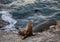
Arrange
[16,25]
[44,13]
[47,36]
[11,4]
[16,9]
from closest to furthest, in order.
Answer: [47,36] < [16,25] < [44,13] < [16,9] < [11,4]

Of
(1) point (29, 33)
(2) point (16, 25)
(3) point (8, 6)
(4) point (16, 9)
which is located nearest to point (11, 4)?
(3) point (8, 6)

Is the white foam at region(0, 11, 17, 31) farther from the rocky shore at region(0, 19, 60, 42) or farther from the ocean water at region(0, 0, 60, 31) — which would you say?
the rocky shore at region(0, 19, 60, 42)

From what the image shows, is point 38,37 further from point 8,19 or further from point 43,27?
point 8,19

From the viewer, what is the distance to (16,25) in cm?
972

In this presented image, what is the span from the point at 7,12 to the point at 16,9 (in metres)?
0.67

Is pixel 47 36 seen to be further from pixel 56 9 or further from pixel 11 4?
pixel 11 4

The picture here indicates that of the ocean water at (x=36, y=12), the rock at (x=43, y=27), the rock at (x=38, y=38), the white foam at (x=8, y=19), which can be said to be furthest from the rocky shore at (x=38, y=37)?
→ the ocean water at (x=36, y=12)

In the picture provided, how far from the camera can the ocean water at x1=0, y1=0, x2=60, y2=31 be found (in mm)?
10547

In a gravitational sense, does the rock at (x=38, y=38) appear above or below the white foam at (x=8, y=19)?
above

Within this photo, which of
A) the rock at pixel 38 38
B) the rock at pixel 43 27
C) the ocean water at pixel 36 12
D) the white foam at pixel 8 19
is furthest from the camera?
the ocean water at pixel 36 12

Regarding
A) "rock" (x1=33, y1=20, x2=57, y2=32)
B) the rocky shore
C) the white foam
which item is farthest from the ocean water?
the rocky shore

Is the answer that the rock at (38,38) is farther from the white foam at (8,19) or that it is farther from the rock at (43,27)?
the white foam at (8,19)

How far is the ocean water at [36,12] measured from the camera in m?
10.5

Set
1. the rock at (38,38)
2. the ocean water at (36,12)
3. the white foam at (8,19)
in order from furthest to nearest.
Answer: the ocean water at (36,12)
the white foam at (8,19)
the rock at (38,38)
